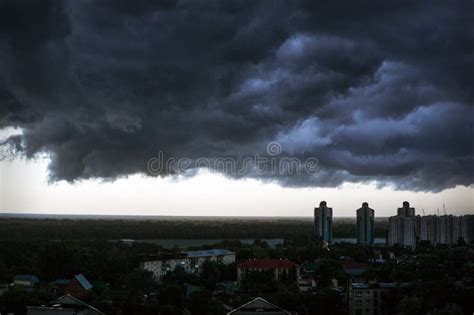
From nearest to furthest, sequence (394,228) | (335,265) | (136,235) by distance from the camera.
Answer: (335,265) → (394,228) → (136,235)

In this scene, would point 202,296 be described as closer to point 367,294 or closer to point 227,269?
point 367,294

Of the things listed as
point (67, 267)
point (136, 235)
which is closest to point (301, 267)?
point (67, 267)

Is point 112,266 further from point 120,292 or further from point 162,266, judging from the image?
point 120,292

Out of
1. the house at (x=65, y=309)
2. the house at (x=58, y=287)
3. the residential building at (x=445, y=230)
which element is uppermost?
the residential building at (x=445, y=230)

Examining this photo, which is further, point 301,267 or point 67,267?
point 301,267

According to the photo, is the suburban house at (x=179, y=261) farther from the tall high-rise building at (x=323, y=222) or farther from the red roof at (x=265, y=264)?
the tall high-rise building at (x=323, y=222)

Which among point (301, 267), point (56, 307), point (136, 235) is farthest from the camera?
point (136, 235)

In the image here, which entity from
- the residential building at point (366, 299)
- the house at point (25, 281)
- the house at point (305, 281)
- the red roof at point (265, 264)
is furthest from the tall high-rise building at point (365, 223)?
the house at point (25, 281)

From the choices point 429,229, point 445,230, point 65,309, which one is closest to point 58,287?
point 65,309
